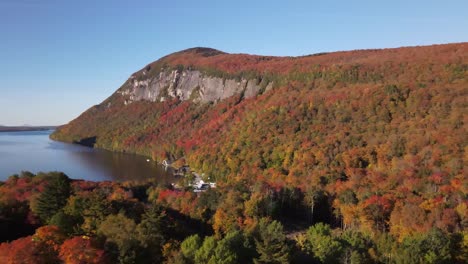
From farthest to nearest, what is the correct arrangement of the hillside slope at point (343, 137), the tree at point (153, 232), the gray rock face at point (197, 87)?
the gray rock face at point (197, 87), the hillside slope at point (343, 137), the tree at point (153, 232)

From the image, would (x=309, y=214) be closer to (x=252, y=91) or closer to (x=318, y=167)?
(x=318, y=167)

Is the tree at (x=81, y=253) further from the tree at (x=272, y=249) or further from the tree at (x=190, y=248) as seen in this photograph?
the tree at (x=272, y=249)

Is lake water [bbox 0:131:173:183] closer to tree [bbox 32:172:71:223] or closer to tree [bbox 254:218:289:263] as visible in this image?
tree [bbox 32:172:71:223]

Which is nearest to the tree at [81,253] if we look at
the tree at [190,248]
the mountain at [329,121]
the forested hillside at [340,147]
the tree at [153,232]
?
the tree at [153,232]

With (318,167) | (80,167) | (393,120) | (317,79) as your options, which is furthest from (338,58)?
(80,167)

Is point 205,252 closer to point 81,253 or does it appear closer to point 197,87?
point 81,253

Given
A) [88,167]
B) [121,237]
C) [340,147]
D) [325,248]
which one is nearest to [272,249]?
[325,248]
